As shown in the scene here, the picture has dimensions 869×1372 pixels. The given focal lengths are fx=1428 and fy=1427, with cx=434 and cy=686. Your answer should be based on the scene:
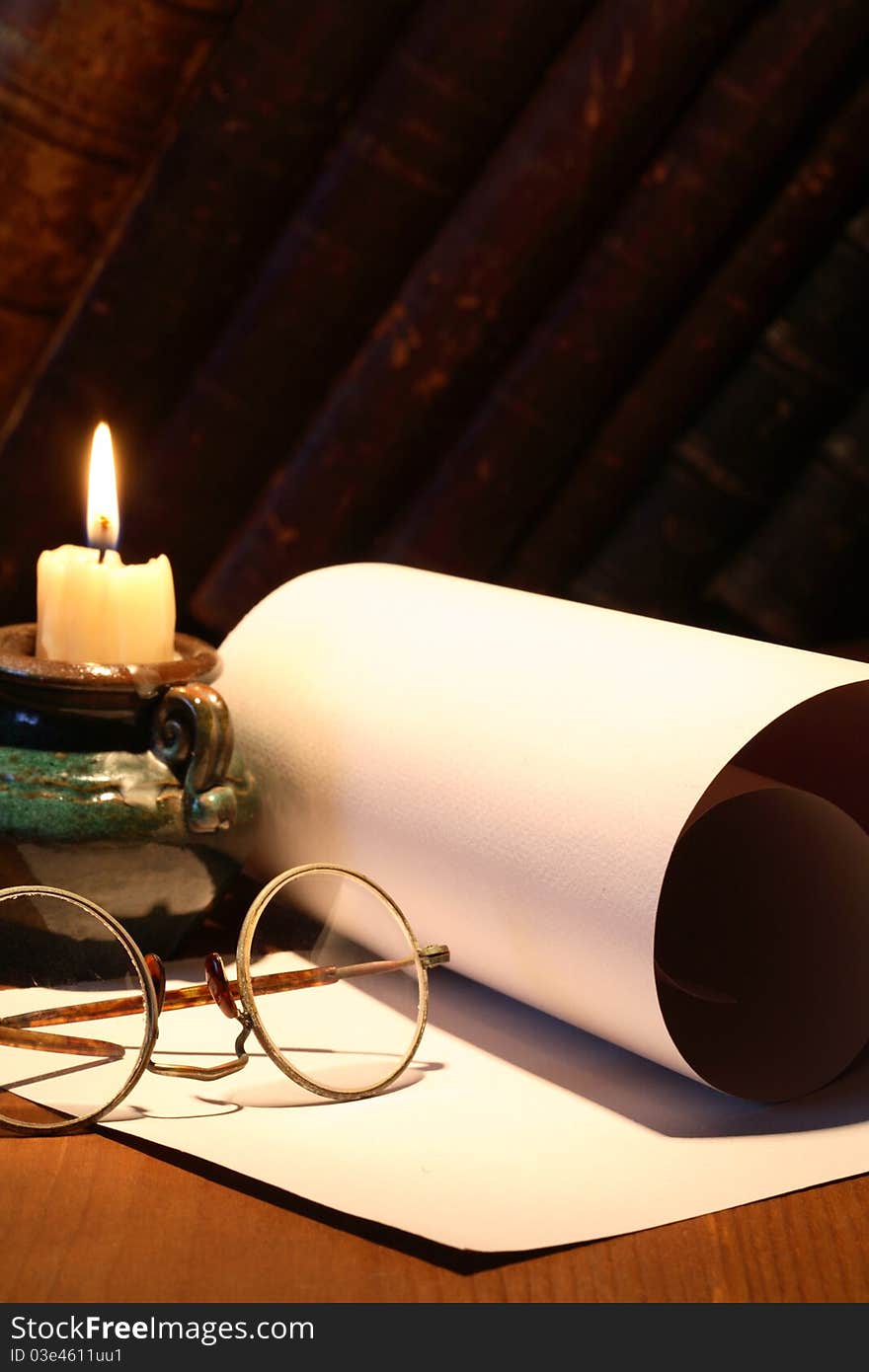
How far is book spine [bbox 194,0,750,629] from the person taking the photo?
1418 mm

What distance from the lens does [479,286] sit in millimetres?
1493

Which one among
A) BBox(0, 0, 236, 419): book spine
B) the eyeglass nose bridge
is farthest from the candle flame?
BBox(0, 0, 236, 419): book spine

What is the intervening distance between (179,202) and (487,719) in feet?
3.32

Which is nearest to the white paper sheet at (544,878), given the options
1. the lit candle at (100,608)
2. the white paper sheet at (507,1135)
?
the white paper sheet at (507,1135)

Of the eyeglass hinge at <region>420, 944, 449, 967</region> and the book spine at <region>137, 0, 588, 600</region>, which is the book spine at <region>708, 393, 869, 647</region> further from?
the eyeglass hinge at <region>420, 944, 449, 967</region>

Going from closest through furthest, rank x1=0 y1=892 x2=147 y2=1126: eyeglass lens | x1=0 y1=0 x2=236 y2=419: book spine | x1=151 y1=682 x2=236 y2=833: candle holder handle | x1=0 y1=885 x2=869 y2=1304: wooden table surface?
x1=0 y1=885 x2=869 y2=1304: wooden table surface, x1=0 y1=892 x2=147 y2=1126: eyeglass lens, x1=151 y1=682 x2=236 y2=833: candle holder handle, x1=0 y1=0 x2=236 y2=419: book spine

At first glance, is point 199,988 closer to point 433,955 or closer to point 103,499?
point 433,955

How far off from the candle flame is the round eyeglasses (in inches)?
8.0

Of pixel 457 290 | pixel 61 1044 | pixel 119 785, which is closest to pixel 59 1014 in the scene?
pixel 61 1044

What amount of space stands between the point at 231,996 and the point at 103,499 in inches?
11.4

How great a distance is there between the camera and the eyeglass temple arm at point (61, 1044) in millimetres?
622

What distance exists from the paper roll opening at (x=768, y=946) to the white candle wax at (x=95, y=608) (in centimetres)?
30
